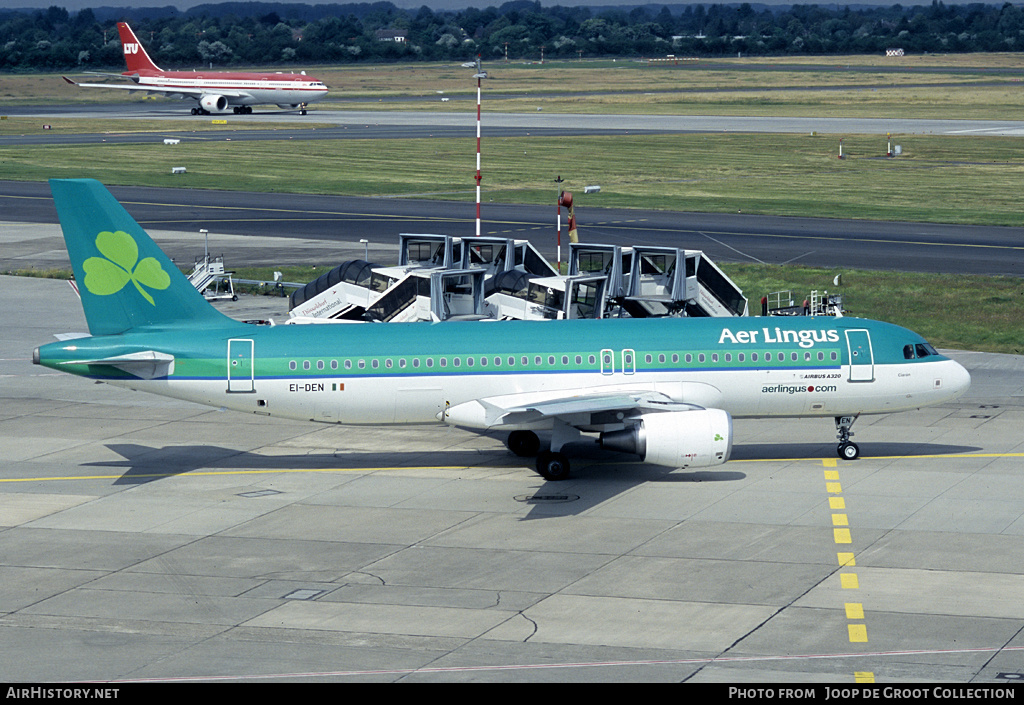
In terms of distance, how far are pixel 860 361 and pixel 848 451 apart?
9.00ft

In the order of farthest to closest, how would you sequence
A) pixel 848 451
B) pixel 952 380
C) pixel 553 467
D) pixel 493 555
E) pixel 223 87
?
pixel 223 87 → pixel 952 380 → pixel 848 451 → pixel 553 467 → pixel 493 555

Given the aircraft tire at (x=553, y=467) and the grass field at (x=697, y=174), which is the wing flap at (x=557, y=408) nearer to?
the aircraft tire at (x=553, y=467)

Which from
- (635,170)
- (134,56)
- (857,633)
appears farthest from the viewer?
(134,56)

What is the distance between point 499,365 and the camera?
3709 cm

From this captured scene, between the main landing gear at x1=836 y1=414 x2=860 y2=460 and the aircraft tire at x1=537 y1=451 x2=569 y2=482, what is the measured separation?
863 cm

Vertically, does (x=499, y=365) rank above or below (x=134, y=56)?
below

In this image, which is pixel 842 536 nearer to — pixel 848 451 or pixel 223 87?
pixel 848 451

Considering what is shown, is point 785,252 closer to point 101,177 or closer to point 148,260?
point 148,260

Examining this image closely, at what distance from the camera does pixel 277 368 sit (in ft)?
119

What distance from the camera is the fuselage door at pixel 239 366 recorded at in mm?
36062

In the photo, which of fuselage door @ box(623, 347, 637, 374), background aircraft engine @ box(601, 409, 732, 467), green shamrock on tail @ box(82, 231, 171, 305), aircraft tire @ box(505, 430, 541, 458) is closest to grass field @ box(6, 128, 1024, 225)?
aircraft tire @ box(505, 430, 541, 458)

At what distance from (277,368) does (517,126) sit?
404 feet

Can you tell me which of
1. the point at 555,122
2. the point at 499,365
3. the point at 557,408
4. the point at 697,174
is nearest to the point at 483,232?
the point at 697,174
